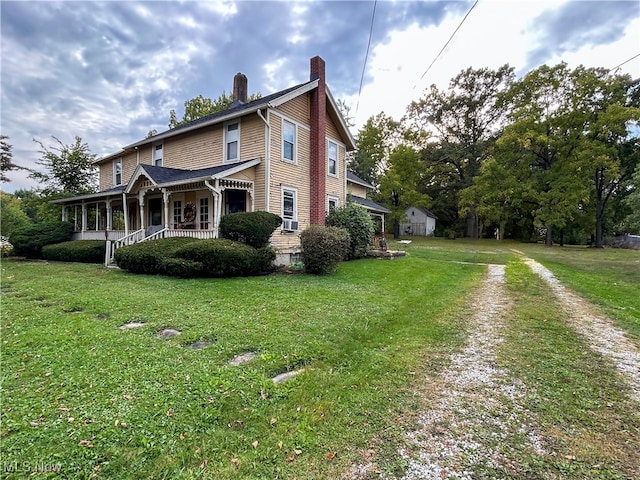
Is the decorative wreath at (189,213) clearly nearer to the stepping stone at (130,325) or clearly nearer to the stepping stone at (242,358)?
the stepping stone at (130,325)

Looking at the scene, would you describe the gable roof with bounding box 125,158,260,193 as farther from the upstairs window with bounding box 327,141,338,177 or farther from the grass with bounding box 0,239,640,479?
the grass with bounding box 0,239,640,479

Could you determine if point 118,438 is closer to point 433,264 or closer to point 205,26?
point 205,26

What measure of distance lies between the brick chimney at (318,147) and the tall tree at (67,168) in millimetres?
17225

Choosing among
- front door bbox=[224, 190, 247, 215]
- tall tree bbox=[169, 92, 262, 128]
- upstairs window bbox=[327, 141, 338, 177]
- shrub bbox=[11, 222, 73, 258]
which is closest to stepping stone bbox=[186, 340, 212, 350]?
front door bbox=[224, 190, 247, 215]

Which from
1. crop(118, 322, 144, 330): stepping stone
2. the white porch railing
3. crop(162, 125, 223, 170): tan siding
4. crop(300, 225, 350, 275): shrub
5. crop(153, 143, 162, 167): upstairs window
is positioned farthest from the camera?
crop(153, 143, 162, 167): upstairs window

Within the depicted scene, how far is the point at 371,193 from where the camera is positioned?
3406 centimetres

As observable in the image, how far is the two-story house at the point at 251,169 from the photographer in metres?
12.9

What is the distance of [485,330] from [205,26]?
11.8 m

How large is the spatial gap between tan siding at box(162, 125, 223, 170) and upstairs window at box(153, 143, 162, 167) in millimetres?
440

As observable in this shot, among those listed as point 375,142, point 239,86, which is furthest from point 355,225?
point 375,142

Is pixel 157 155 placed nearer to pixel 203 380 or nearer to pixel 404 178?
pixel 203 380

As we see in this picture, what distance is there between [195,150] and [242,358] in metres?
13.6

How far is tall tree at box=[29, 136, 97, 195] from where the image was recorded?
22.4m

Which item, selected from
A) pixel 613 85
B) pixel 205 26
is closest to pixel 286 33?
pixel 205 26
